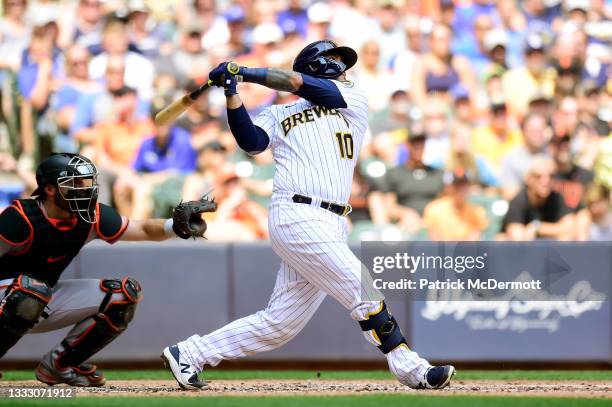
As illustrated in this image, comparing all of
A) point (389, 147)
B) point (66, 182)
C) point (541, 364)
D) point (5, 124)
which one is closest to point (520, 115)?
point (389, 147)

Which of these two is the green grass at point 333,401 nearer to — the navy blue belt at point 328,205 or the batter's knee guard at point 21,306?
the batter's knee guard at point 21,306

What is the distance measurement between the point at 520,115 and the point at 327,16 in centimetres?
206

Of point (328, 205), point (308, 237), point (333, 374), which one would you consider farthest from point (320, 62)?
point (333, 374)

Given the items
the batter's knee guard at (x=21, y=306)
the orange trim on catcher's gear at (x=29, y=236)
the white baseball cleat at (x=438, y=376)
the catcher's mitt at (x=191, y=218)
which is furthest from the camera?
the catcher's mitt at (x=191, y=218)

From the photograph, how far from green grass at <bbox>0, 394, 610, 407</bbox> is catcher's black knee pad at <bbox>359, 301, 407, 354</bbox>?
0.88 ft

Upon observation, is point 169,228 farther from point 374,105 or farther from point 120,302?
point 374,105

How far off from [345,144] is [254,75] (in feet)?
2.01

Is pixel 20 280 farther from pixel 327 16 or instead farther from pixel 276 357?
pixel 327 16

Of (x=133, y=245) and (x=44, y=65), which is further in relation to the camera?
(x=44, y=65)

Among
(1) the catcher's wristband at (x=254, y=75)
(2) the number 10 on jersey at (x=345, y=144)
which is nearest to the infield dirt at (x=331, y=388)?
(2) the number 10 on jersey at (x=345, y=144)

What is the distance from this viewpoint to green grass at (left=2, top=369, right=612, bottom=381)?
651 cm

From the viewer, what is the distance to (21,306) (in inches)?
208

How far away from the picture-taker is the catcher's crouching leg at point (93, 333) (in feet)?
18.8

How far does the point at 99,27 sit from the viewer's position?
32.2 feet
